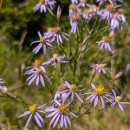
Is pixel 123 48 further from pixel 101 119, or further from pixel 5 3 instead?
pixel 5 3

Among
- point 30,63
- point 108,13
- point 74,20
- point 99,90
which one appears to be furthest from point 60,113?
point 30,63

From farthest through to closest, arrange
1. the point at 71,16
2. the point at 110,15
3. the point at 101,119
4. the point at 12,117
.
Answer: the point at 101,119 → the point at 12,117 → the point at 110,15 → the point at 71,16

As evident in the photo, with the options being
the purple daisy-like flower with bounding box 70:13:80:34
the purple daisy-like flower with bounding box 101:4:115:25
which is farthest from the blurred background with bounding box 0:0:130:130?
the purple daisy-like flower with bounding box 70:13:80:34

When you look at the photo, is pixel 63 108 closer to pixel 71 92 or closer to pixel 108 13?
pixel 71 92

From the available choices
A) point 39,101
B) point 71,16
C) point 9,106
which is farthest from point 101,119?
point 71,16

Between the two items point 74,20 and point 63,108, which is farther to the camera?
point 74,20

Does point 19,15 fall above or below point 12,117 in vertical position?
above

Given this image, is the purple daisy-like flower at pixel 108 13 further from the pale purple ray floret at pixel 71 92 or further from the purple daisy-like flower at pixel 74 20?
the pale purple ray floret at pixel 71 92

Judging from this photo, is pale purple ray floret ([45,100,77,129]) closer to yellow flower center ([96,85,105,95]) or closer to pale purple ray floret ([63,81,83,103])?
pale purple ray floret ([63,81,83,103])

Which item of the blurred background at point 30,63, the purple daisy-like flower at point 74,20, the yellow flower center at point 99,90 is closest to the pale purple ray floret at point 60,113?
the yellow flower center at point 99,90
